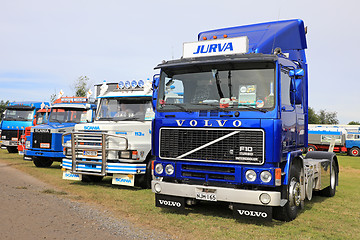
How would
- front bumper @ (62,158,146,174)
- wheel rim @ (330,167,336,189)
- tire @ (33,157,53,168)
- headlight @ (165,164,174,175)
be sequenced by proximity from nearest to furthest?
1. headlight @ (165,164,174,175)
2. front bumper @ (62,158,146,174)
3. wheel rim @ (330,167,336,189)
4. tire @ (33,157,53,168)

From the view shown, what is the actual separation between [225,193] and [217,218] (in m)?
0.95

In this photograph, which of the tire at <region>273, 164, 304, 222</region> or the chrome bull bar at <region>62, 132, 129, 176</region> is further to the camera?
the chrome bull bar at <region>62, 132, 129, 176</region>

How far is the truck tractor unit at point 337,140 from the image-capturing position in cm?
3591

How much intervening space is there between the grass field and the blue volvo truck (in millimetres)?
305

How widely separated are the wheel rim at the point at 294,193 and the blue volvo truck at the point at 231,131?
0.02 metres

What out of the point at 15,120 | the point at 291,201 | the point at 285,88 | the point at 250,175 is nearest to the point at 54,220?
the point at 250,175

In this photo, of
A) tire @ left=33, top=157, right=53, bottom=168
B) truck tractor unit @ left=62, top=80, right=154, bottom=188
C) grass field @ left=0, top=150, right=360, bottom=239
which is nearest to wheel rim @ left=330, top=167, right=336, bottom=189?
grass field @ left=0, top=150, right=360, bottom=239

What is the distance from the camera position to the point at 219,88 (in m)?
6.58

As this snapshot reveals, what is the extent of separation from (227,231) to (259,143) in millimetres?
1553

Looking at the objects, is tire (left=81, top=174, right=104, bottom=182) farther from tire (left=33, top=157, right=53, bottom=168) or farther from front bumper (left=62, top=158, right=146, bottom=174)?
tire (left=33, top=157, right=53, bottom=168)

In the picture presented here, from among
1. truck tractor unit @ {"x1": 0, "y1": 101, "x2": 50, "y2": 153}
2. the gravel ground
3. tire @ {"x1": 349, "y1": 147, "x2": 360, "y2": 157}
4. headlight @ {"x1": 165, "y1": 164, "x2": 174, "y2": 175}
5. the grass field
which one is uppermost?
truck tractor unit @ {"x1": 0, "y1": 101, "x2": 50, "y2": 153}

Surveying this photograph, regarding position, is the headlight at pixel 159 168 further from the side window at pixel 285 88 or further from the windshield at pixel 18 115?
the windshield at pixel 18 115

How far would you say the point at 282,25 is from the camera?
8.39 metres

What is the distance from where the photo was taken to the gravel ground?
5605 millimetres
